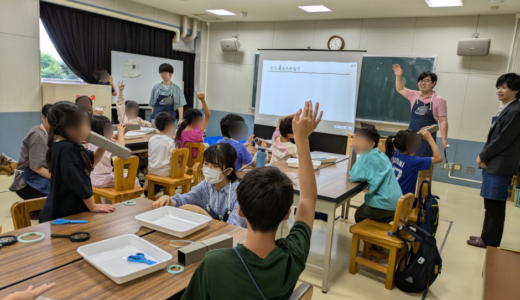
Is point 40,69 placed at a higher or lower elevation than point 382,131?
higher

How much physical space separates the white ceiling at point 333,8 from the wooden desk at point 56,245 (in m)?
4.70

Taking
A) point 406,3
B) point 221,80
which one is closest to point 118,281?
point 406,3

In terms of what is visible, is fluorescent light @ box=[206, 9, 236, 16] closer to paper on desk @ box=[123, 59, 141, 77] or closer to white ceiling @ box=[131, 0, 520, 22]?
white ceiling @ box=[131, 0, 520, 22]

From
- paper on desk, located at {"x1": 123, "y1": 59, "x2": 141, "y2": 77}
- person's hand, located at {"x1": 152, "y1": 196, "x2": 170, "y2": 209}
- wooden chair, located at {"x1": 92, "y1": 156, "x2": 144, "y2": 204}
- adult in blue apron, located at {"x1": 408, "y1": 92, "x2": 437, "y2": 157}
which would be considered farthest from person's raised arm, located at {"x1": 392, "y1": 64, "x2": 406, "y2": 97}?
paper on desk, located at {"x1": 123, "y1": 59, "x2": 141, "y2": 77}

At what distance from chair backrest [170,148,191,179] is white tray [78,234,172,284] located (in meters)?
1.90

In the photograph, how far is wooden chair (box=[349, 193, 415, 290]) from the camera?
2.35 meters

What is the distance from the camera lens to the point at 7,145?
4.89 meters

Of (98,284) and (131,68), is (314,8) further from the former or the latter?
(98,284)

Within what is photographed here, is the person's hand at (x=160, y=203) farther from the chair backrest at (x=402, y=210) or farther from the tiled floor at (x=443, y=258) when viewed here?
the chair backrest at (x=402, y=210)

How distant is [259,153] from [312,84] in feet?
11.9

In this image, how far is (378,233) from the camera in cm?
247

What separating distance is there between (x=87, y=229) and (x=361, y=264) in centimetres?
208

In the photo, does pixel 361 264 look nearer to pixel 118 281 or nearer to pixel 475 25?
pixel 118 281

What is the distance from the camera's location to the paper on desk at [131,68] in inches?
249
